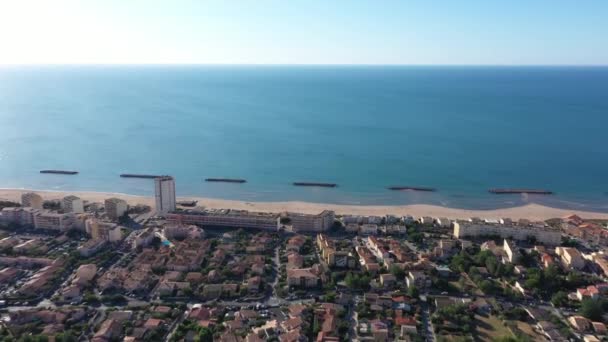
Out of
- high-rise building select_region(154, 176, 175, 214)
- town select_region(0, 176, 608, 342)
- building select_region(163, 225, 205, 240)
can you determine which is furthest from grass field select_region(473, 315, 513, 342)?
high-rise building select_region(154, 176, 175, 214)

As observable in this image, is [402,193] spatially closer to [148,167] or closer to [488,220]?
[488,220]

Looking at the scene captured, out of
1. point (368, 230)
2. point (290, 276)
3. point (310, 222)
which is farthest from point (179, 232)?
point (368, 230)

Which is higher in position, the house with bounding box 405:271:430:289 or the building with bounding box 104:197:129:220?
the building with bounding box 104:197:129:220

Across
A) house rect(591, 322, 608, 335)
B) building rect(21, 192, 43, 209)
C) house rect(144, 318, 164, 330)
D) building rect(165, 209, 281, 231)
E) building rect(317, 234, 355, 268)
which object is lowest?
house rect(144, 318, 164, 330)

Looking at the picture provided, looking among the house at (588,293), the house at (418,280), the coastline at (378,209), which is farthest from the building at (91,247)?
the house at (588,293)

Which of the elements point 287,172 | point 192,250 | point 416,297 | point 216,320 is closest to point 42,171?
point 287,172

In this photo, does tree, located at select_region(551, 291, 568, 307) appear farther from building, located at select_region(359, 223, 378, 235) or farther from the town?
building, located at select_region(359, 223, 378, 235)
